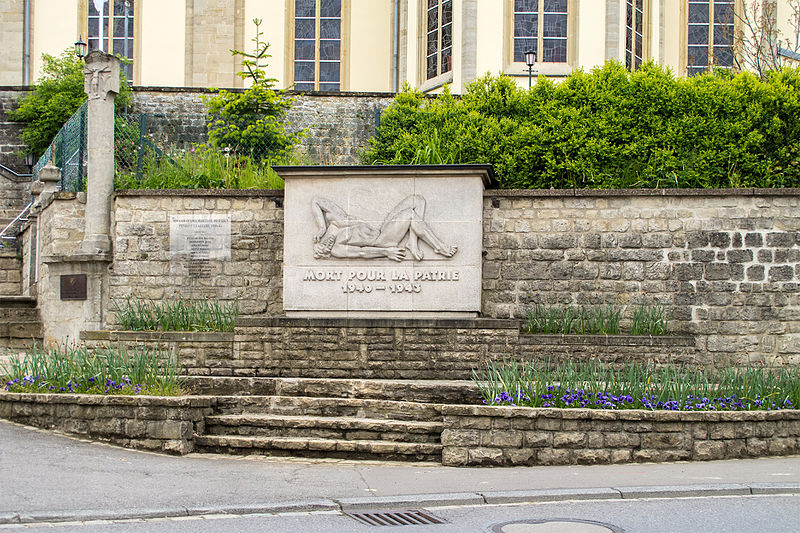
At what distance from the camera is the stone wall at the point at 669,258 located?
14.5 metres

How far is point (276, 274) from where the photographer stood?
15359 mm

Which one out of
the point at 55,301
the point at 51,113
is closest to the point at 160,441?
the point at 55,301

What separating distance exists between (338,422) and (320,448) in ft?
1.41

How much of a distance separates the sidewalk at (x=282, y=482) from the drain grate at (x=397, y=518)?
200 mm

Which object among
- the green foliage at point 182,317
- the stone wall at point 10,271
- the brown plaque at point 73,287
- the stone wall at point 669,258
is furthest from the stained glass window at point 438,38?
the green foliage at point 182,317

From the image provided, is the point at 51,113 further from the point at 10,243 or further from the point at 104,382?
the point at 104,382

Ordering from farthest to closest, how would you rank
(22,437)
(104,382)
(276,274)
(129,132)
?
1. (129,132)
2. (276,274)
3. (104,382)
4. (22,437)

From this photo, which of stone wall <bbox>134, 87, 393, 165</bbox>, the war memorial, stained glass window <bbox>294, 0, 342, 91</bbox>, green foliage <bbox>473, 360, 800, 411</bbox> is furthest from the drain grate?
stained glass window <bbox>294, 0, 342, 91</bbox>

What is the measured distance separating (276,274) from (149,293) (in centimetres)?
201

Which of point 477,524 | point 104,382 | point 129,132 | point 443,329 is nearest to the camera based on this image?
point 477,524

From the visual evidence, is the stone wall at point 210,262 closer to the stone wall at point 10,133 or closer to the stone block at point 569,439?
the stone block at point 569,439

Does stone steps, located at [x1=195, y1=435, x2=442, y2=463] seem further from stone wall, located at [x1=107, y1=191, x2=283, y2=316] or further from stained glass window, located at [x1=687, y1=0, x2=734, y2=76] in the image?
stained glass window, located at [x1=687, y1=0, x2=734, y2=76]

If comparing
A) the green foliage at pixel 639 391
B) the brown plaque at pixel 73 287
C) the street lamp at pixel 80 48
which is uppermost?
the street lamp at pixel 80 48

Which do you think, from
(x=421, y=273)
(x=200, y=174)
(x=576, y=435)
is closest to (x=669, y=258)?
(x=421, y=273)
